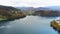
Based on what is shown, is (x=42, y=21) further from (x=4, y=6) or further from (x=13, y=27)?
(x=4, y=6)

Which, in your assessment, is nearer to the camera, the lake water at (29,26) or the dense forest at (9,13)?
the lake water at (29,26)

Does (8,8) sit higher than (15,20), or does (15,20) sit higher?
(8,8)

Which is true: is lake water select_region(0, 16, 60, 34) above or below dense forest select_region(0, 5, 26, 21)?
below

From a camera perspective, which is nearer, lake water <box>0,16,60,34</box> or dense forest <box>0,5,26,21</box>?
lake water <box>0,16,60,34</box>

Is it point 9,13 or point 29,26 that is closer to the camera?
point 29,26

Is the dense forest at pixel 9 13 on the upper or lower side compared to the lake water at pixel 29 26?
upper

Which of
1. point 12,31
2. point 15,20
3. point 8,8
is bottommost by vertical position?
point 12,31
